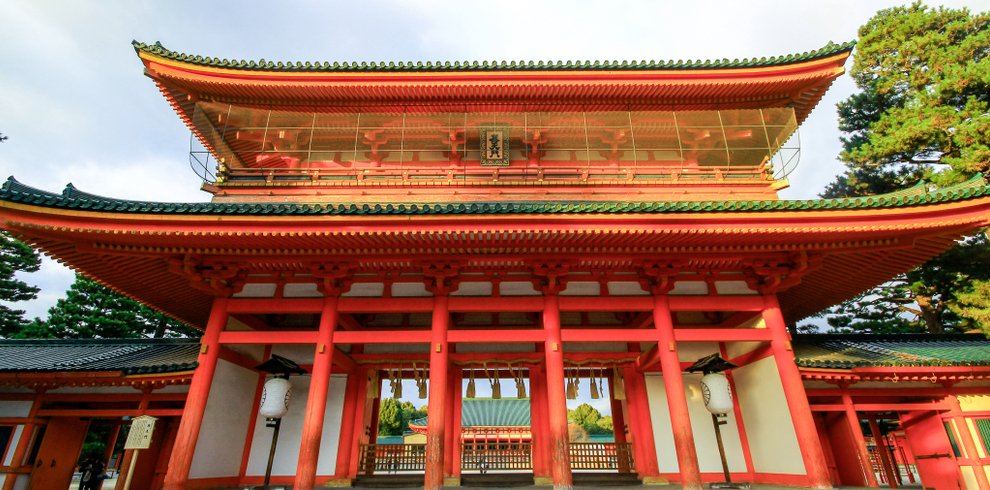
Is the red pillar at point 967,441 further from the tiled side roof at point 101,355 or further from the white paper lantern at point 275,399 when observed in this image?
the tiled side roof at point 101,355

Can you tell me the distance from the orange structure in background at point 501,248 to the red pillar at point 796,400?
5 centimetres

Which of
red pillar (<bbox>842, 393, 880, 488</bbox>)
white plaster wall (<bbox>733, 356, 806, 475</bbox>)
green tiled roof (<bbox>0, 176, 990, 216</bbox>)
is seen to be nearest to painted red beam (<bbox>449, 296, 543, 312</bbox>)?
green tiled roof (<bbox>0, 176, 990, 216</bbox>)

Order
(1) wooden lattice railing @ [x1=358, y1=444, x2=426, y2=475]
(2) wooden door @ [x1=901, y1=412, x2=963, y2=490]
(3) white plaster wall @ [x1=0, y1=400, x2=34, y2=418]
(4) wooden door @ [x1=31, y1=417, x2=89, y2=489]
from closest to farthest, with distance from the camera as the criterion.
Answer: (2) wooden door @ [x1=901, y1=412, x2=963, y2=490], (3) white plaster wall @ [x1=0, y1=400, x2=34, y2=418], (4) wooden door @ [x1=31, y1=417, x2=89, y2=489], (1) wooden lattice railing @ [x1=358, y1=444, x2=426, y2=475]

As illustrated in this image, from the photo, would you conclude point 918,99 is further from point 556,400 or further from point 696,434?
point 556,400

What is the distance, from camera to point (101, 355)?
12.7 meters

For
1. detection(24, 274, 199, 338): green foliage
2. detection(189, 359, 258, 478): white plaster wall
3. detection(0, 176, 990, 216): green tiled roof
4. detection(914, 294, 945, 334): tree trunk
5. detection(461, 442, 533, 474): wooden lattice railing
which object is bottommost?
detection(461, 442, 533, 474): wooden lattice railing

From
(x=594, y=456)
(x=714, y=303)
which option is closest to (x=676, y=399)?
(x=714, y=303)

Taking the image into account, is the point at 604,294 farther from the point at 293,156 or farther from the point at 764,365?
the point at 293,156

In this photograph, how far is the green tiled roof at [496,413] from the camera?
96.9 feet

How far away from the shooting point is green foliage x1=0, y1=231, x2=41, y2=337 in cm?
2759

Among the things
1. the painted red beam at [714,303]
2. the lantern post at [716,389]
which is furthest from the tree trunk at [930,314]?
the lantern post at [716,389]

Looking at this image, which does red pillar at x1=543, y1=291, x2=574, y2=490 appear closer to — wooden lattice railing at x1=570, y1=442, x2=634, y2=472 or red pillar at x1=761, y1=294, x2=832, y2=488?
wooden lattice railing at x1=570, y1=442, x2=634, y2=472

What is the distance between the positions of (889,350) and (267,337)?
602 inches

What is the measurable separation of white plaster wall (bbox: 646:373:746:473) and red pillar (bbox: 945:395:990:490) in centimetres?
462
